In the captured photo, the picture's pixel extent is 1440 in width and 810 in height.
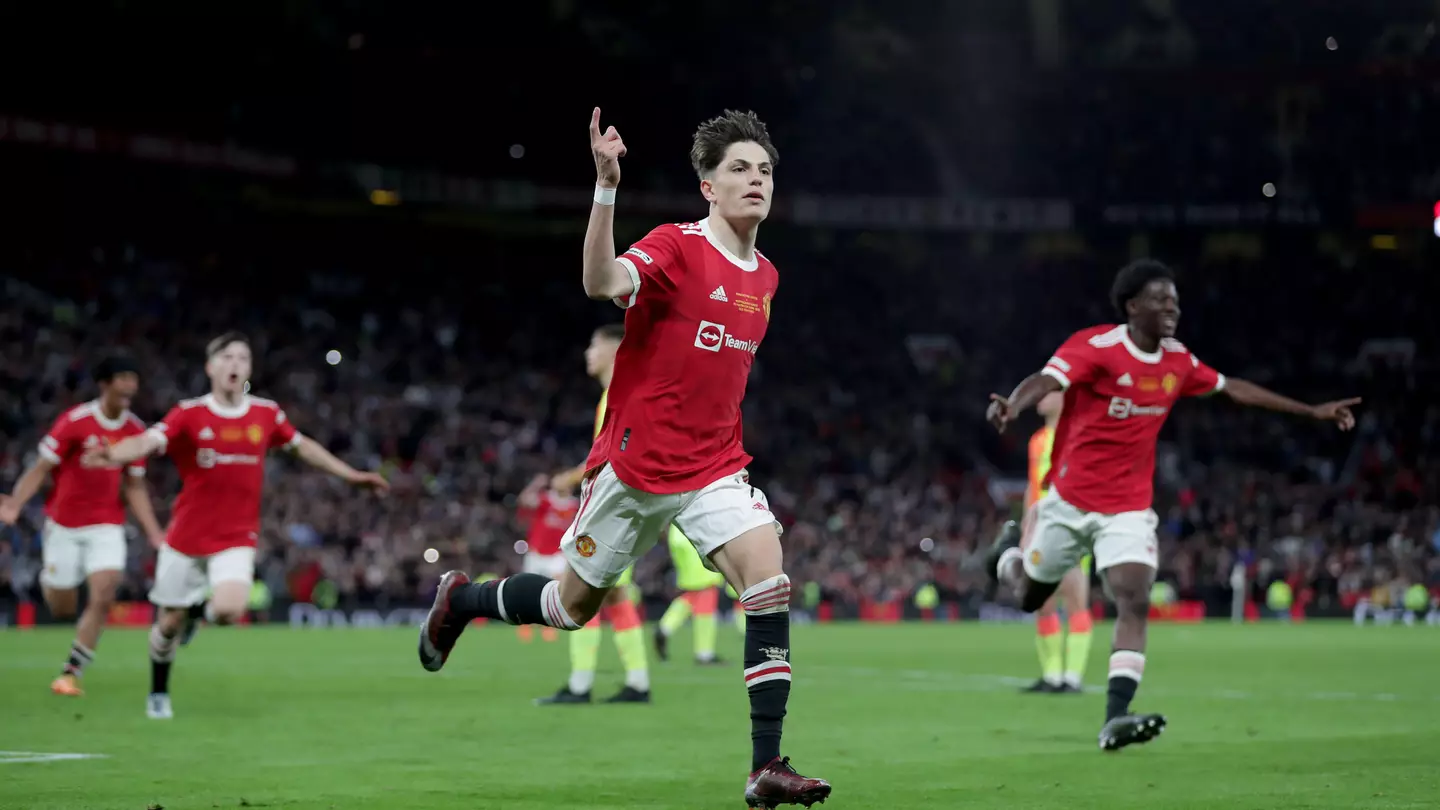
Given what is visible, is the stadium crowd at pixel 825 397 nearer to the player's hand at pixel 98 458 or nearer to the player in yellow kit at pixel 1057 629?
the player in yellow kit at pixel 1057 629

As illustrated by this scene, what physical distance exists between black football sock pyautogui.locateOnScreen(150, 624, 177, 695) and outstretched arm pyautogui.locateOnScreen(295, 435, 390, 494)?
1.48 metres

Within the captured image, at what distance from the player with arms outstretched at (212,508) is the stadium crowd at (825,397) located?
17378 millimetres

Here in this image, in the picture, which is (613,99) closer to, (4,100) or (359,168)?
(359,168)

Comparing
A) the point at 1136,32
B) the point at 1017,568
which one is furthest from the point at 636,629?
the point at 1136,32

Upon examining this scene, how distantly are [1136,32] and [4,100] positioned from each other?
26.4 m

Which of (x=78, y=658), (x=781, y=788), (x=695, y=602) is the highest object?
(x=695, y=602)

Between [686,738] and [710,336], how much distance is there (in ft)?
13.2

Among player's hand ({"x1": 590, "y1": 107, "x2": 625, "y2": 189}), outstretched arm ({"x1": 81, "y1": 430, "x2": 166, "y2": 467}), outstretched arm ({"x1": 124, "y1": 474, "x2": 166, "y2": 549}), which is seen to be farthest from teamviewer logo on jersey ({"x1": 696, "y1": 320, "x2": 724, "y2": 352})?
outstretched arm ({"x1": 124, "y1": 474, "x2": 166, "y2": 549})

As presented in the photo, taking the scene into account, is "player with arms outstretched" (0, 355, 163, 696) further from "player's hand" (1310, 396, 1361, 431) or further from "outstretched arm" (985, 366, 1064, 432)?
"player's hand" (1310, 396, 1361, 431)

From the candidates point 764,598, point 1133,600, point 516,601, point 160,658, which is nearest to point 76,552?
point 160,658

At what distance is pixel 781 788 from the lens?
19.4 ft

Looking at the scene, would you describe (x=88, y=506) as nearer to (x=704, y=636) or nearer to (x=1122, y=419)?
(x=704, y=636)

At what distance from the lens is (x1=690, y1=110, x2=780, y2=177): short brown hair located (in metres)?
6.84

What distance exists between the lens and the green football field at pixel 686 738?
721 centimetres
